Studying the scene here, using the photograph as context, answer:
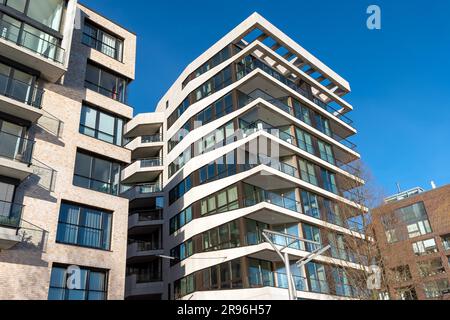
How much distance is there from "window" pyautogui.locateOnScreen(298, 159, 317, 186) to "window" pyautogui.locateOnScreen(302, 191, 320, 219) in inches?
51.5

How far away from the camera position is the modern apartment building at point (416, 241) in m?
23.7

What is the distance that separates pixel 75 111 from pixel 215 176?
46.7ft

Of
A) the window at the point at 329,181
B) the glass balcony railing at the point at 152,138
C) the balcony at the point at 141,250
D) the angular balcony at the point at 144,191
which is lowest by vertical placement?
the balcony at the point at 141,250

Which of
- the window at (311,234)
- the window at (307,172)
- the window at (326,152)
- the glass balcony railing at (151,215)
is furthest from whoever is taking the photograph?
the glass balcony railing at (151,215)

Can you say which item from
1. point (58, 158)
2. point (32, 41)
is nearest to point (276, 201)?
point (58, 158)

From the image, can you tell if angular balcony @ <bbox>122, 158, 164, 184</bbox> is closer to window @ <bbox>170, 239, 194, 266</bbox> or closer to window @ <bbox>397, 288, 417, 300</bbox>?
window @ <bbox>170, 239, 194, 266</bbox>

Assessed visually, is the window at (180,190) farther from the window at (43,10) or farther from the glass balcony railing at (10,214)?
the glass balcony railing at (10,214)

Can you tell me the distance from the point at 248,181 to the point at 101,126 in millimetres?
12790

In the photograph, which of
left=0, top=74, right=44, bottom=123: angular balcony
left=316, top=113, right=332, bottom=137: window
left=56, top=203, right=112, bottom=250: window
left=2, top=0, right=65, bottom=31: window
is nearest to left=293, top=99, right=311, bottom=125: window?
left=316, top=113, right=332, bottom=137: window

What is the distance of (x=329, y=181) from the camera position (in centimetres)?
3634

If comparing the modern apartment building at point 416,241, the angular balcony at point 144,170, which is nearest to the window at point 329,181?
the modern apartment building at point 416,241

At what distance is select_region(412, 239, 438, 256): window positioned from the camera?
159ft

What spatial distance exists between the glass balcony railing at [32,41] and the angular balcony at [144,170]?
2083cm
